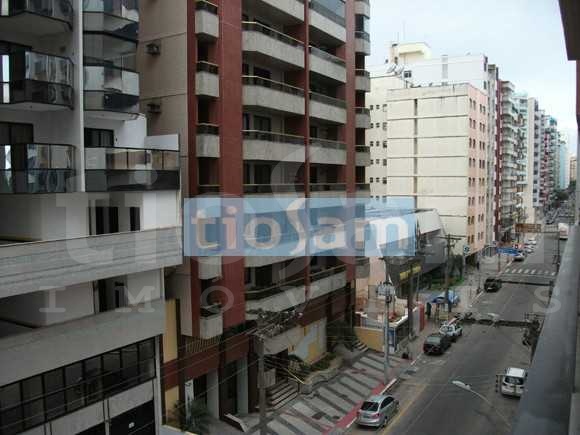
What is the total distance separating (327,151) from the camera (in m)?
25.9

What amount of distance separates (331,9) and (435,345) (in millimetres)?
18769

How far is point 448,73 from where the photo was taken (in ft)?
208

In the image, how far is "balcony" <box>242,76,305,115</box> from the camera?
20.8 meters

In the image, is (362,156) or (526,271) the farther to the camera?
(526,271)

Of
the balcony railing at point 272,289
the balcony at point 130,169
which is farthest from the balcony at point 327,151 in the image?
the balcony at point 130,169

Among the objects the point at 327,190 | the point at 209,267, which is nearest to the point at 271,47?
the point at 327,190

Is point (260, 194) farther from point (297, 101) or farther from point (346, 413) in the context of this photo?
point (346, 413)

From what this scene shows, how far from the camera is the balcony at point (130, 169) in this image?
583 inches

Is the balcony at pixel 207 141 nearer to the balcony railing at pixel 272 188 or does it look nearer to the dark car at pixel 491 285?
the balcony railing at pixel 272 188

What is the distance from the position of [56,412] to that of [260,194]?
1070cm

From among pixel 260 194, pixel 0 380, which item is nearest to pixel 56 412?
pixel 0 380

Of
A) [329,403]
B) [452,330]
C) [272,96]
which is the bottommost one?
[329,403]

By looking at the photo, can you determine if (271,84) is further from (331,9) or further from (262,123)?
(331,9)

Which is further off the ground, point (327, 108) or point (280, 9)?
point (280, 9)
